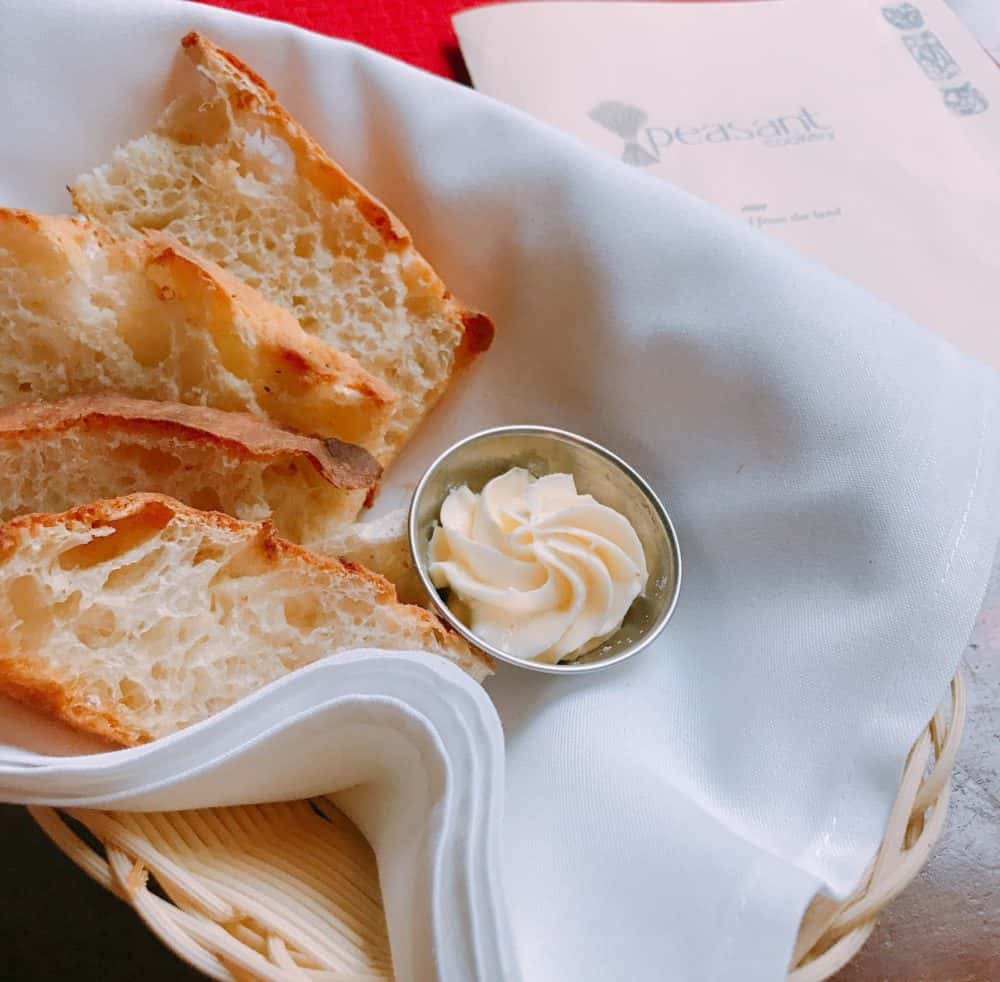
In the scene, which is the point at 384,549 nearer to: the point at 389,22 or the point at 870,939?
the point at 870,939

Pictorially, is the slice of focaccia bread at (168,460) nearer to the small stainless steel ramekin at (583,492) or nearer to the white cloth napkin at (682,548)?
the small stainless steel ramekin at (583,492)

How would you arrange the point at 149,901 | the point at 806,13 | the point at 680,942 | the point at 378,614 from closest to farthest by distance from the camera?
the point at 149,901 → the point at 680,942 → the point at 378,614 → the point at 806,13

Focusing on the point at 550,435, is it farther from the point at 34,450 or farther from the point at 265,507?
the point at 34,450

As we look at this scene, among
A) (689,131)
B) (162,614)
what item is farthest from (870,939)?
(689,131)

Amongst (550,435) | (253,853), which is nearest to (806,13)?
(550,435)

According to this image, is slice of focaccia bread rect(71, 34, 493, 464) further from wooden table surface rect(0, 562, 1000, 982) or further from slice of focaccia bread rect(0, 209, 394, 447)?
wooden table surface rect(0, 562, 1000, 982)

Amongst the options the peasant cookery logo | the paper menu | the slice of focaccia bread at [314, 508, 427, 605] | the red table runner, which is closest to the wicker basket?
the slice of focaccia bread at [314, 508, 427, 605]

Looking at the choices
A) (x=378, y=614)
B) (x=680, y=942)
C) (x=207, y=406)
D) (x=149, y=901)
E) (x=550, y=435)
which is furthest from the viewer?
(x=550, y=435)
